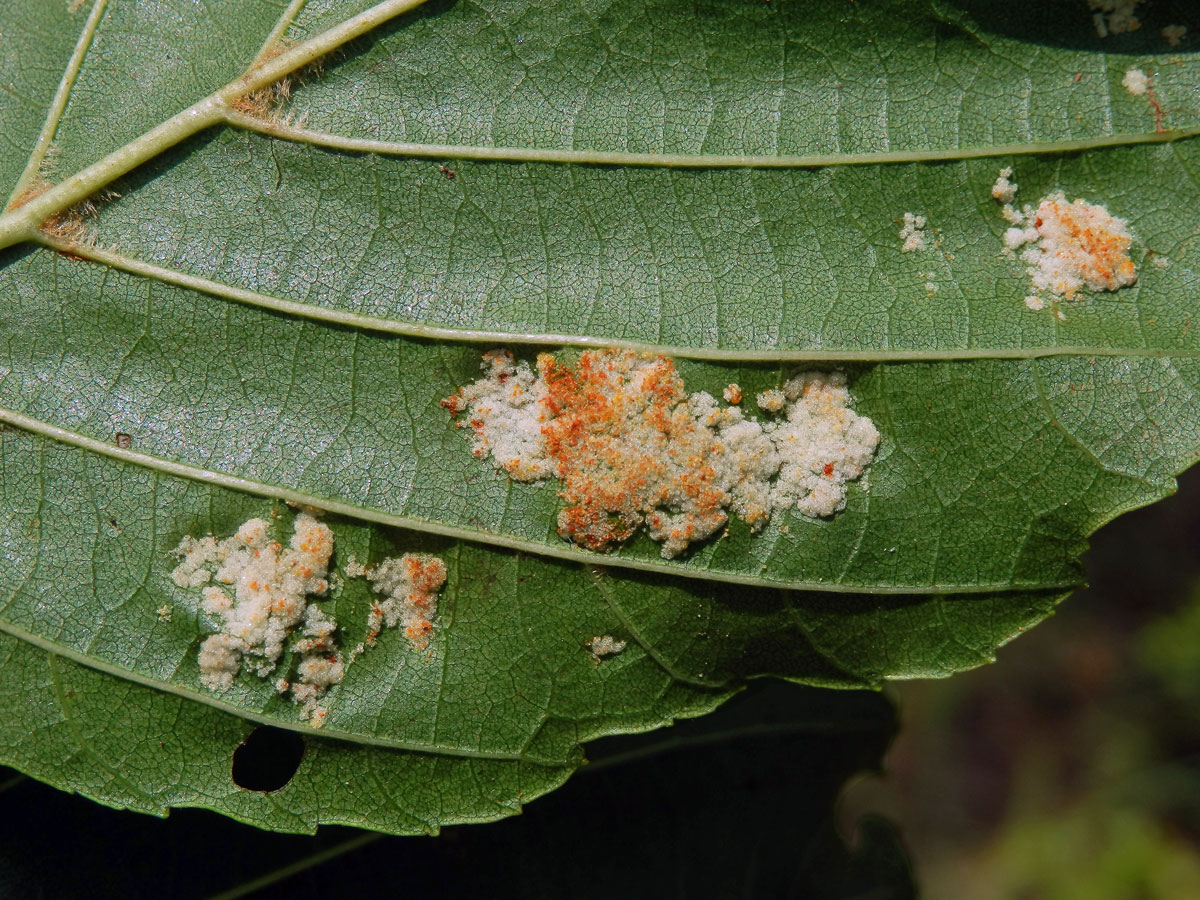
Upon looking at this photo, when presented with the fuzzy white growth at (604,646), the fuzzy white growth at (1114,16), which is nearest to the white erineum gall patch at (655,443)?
the fuzzy white growth at (604,646)

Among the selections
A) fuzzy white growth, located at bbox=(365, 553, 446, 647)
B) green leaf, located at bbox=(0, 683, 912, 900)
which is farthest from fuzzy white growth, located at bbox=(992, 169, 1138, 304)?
fuzzy white growth, located at bbox=(365, 553, 446, 647)

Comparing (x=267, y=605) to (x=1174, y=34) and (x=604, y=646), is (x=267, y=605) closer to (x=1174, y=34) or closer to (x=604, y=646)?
(x=604, y=646)

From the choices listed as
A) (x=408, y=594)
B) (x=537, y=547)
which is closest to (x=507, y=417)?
(x=537, y=547)

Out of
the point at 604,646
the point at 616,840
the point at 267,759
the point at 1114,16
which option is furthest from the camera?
the point at 616,840

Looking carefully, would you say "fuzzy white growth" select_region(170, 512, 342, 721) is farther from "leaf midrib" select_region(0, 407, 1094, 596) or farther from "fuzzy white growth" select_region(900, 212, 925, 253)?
"fuzzy white growth" select_region(900, 212, 925, 253)

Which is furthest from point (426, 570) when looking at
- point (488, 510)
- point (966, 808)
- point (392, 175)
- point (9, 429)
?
point (966, 808)

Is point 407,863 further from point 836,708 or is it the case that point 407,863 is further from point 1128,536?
point 1128,536
